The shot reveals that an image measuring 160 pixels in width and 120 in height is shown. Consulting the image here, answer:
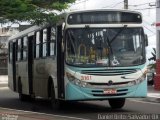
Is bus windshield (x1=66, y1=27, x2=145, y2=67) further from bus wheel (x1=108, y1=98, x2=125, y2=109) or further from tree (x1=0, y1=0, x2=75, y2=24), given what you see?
bus wheel (x1=108, y1=98, x2=125, y2=109)

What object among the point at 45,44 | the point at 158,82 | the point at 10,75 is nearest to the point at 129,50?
the point at 45,44

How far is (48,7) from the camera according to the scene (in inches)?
739

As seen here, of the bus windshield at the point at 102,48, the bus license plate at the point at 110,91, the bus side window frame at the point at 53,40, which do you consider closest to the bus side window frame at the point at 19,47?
the bus side window frame at the point at 53,40

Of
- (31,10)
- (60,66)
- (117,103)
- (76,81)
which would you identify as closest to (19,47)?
(117,103)

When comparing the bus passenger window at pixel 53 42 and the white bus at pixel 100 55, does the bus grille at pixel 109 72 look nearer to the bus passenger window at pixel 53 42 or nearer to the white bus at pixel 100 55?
the white bus at pixel 100 55

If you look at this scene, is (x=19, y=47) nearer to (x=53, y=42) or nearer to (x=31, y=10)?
(x=53, y=42)

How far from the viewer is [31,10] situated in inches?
710

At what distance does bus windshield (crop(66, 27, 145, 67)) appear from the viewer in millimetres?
18609

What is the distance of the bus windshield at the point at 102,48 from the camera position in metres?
18.6

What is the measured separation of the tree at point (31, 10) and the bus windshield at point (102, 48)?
0.94m

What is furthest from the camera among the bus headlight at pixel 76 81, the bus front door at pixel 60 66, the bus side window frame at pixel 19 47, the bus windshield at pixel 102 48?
the bus side window frame at pixel 19 47

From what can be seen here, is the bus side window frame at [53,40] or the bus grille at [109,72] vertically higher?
the bus side window frame at [53,40]

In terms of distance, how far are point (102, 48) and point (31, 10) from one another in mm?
2600

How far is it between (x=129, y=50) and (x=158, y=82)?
16.7m
